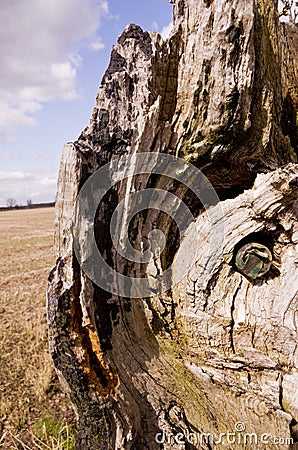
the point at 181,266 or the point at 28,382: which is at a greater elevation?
the point at 181,266

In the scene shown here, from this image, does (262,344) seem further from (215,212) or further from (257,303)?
(215,212)

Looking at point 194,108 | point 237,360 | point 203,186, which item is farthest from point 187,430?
point 194,108

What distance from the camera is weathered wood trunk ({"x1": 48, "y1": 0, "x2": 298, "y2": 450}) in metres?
2.14

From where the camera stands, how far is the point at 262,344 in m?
2.18

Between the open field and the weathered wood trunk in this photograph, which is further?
the open field

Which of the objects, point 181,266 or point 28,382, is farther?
point 28,382

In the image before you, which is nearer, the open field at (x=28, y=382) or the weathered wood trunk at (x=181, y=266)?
the weathered wood trunk at (x=181, y=266)

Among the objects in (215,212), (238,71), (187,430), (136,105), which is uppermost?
(238,71)

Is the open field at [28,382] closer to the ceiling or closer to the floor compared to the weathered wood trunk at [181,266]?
closer to the floor

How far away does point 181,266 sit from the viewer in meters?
2.42

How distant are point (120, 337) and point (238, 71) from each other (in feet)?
6.06

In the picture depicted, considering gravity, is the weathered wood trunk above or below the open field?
above

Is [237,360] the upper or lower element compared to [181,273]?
lower

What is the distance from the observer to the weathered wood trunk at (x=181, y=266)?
214cm
